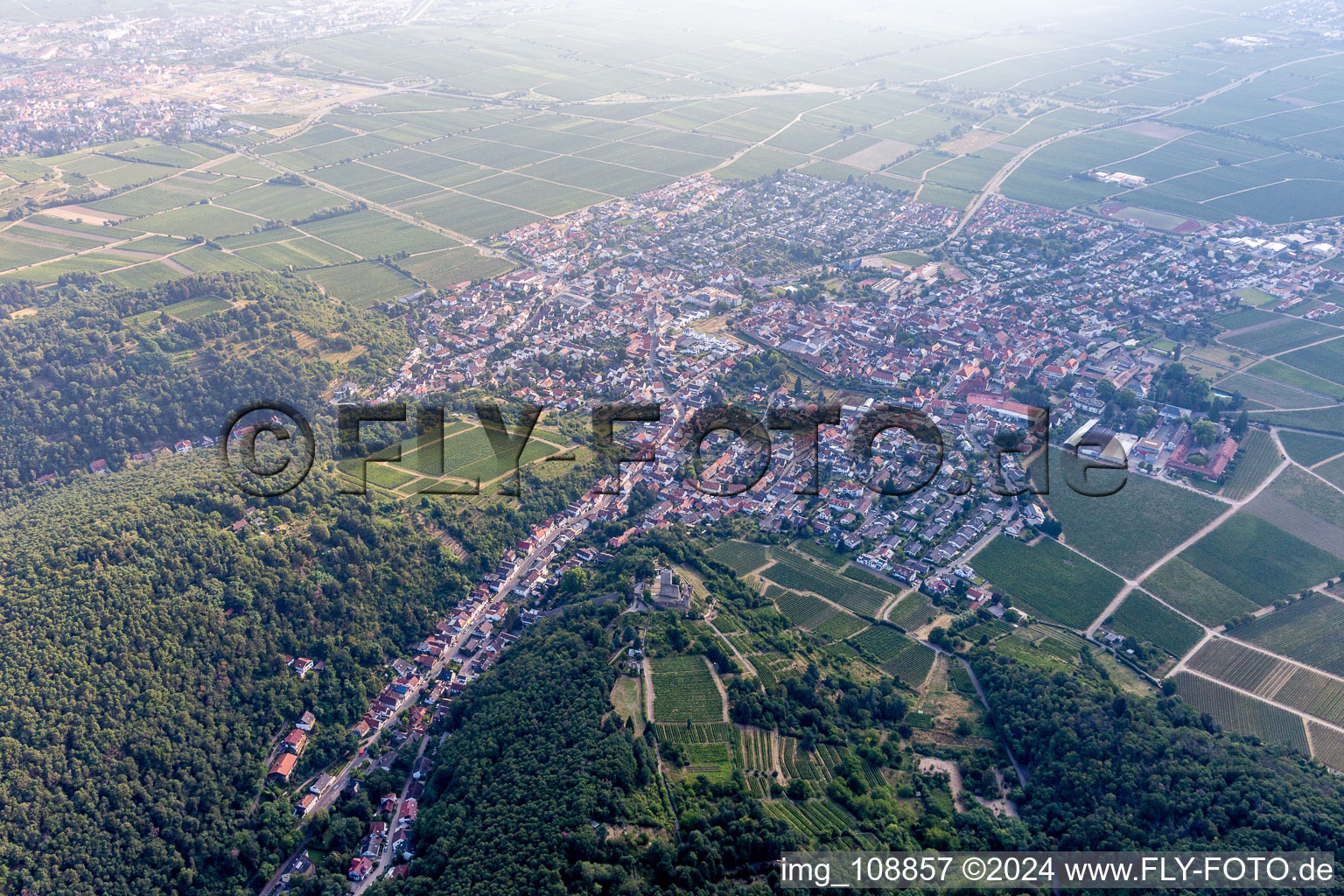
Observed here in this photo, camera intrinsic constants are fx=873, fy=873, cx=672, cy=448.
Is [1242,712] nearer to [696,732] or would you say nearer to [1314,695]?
[1314,695]

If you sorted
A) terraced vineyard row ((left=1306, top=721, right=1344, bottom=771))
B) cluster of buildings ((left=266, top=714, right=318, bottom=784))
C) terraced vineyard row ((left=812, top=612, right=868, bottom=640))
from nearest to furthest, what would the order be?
terraced vineyard row ((left=1306, top=721, right=1344, bottom=771)) < cluster of buildings ((left=266, top=714, right=318, bottom=784)) < terraced vineyard row ((left=812, top=612, right=868, bottom=640))

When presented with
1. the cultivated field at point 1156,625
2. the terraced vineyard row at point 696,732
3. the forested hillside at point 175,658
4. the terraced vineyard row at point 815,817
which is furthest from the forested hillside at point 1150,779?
the forested hillside at point 175,658

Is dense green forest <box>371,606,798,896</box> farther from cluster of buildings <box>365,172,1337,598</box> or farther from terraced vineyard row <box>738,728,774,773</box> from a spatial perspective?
cluster of buildings <box>365,172,1337,598</box>

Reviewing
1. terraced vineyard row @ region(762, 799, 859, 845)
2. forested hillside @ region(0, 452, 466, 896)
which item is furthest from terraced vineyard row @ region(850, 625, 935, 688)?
forested hillside @ region(0, 452, 466, 896)

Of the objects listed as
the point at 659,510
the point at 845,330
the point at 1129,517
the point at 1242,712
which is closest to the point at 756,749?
the point at 659,510

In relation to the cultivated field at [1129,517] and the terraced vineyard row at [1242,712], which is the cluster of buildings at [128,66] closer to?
the cultivated field at [1129,517]

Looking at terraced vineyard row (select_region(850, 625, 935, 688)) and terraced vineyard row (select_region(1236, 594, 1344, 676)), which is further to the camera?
terraced vineyard row (select_region(1236, 594, 1344, 676))

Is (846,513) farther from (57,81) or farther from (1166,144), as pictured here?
(57,81)
